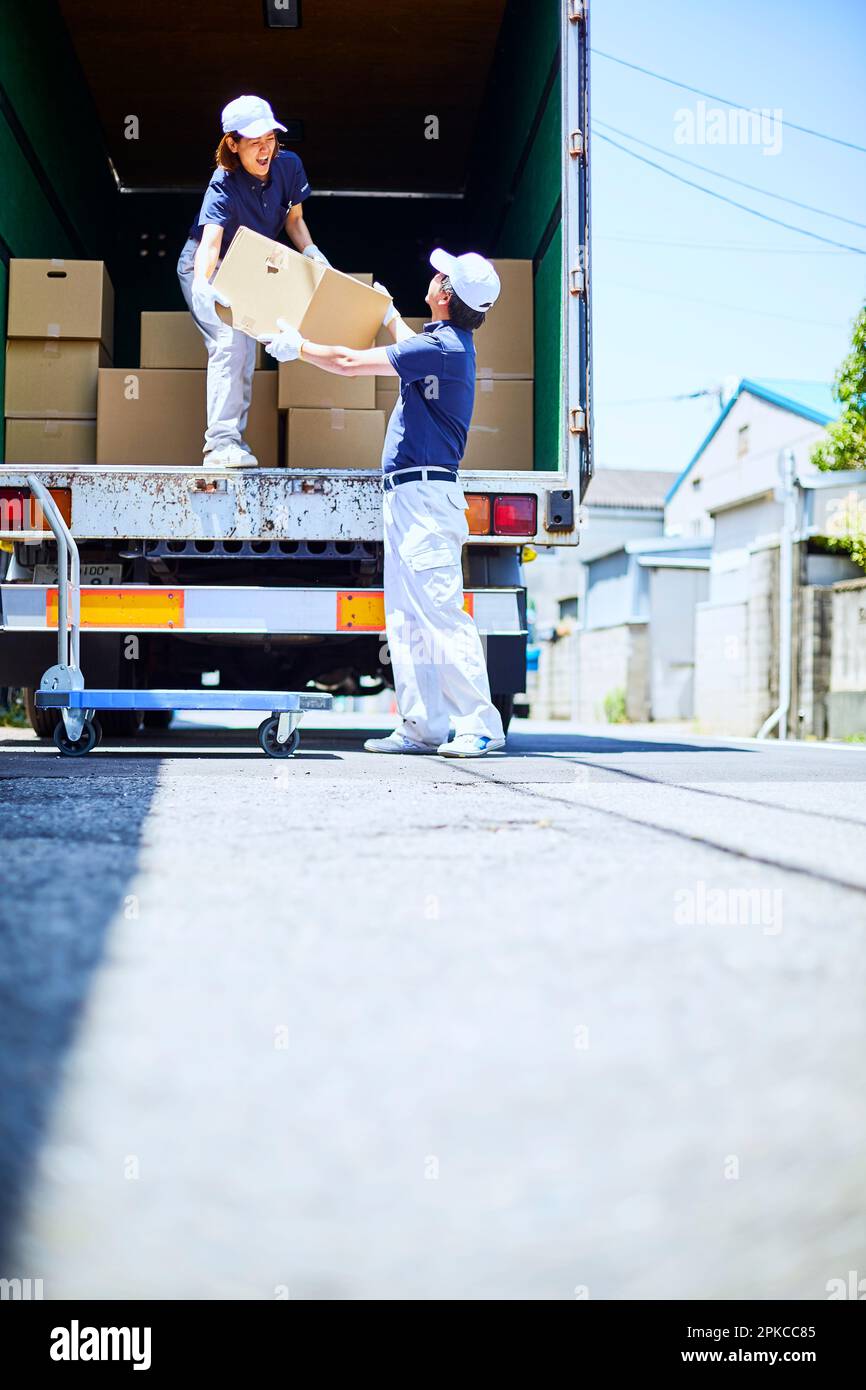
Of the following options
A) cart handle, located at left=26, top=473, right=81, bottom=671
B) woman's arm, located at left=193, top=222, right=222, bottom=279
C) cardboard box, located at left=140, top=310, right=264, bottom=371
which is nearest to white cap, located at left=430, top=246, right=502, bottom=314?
woman's arm, located at left=193, top=222, right=222, bottom=279

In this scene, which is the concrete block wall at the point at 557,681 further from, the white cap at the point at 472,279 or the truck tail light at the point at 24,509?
the white cap at the point at 472,279

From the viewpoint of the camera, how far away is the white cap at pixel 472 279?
4875 millimetres

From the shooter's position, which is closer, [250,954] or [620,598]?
[250,954]

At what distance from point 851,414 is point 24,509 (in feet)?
43.5

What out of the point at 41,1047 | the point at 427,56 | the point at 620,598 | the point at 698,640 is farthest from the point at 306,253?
the point at 620,598

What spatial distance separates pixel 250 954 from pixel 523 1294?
0.63m

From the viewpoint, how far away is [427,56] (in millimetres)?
7141

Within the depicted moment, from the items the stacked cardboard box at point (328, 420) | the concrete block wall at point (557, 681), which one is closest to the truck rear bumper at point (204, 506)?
the stacked cardboard box at point (328, 420)

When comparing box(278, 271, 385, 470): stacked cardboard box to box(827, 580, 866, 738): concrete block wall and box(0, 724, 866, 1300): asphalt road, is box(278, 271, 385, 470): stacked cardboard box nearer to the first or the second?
box(0, 724, 866, 1300): asphalt road

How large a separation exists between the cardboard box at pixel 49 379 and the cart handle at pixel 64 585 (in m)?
0.94

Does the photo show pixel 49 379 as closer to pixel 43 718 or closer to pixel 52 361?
pixel 52 361

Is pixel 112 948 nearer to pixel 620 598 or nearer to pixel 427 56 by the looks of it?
pixel 427 56

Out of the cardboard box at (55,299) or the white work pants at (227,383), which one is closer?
the white work pants at (227,383)

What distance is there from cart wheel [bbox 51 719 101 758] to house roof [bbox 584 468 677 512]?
36937 millimetres
